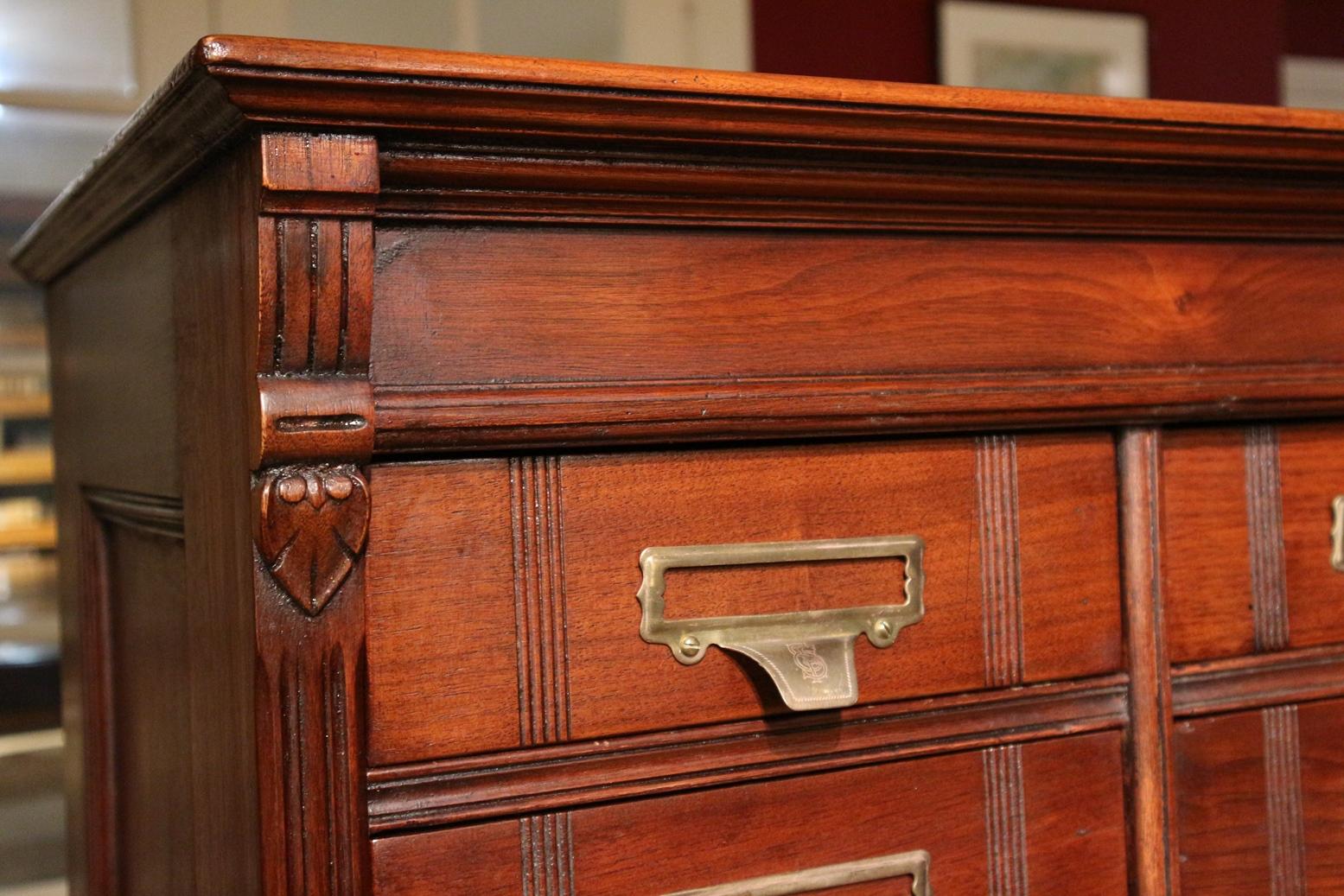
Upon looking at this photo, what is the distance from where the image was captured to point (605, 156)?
0.58 meters

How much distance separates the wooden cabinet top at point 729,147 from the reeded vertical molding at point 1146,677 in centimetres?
13

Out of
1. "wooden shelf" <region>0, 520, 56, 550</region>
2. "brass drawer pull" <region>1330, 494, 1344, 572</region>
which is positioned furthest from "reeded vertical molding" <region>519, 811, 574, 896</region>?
"wooden shelf" <region>0, 520, 56, 550</region>

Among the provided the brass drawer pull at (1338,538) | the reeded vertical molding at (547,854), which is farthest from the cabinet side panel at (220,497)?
the brass drawer pull at (1338,538)

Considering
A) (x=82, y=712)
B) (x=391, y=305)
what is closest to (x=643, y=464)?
(x=391, y=305)

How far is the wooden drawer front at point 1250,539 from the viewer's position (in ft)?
2.40

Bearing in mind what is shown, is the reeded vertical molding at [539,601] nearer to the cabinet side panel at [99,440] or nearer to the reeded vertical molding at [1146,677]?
the cabinet side panel at [99,440]

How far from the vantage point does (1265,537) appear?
75cm

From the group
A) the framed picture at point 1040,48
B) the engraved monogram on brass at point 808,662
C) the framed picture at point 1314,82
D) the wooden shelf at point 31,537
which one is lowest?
the engraved monogram on brass at point 808,662

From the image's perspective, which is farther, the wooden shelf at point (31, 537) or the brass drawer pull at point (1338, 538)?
the wooden shelf at point (31, 537)

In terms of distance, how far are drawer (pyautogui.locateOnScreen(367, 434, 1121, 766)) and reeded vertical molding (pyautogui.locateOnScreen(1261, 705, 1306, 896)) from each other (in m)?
0.11

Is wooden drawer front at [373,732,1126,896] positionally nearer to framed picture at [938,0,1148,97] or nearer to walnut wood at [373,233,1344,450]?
walnut wood at [373,233,1344,450]

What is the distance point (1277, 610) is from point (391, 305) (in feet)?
1.69

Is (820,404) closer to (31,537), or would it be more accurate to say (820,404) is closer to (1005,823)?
(1005,823)

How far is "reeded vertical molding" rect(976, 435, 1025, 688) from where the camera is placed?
69 cm
